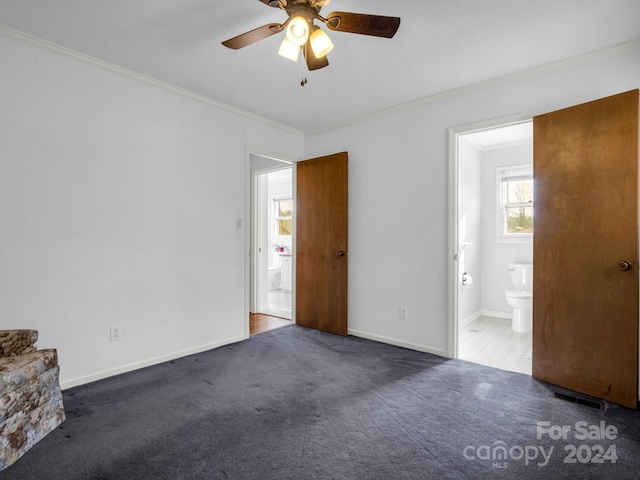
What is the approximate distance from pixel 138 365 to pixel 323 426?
178cm

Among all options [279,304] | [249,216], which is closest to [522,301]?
[249,216]

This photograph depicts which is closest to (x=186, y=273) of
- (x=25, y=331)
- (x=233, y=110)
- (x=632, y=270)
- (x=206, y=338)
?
(x=206, y=338)

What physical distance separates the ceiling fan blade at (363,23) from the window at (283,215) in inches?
239

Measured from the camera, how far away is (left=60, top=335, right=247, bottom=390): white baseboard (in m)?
2.57

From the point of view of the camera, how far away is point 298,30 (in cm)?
183

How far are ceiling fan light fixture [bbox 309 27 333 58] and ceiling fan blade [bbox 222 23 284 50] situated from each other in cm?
19

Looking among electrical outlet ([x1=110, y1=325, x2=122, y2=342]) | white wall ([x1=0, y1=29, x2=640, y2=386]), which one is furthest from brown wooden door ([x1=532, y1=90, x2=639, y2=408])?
electrical outlet ([x1=110, y1=325, x2=122, y2=342])

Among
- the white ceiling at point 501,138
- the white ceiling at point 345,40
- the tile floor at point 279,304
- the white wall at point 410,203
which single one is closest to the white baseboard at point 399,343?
the white wall at point 410,203

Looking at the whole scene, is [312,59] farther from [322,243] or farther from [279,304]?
[279,304]

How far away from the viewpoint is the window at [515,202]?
15.5 ft

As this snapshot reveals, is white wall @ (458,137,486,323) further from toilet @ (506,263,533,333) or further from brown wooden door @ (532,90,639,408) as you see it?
brown wooden door @ (532,90,639,408)

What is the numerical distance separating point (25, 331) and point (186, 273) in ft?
4.54

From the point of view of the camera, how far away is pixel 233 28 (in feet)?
7.47

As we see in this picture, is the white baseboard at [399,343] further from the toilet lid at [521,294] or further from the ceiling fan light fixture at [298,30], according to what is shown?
the ceiling fan light fixture at [298,30]
